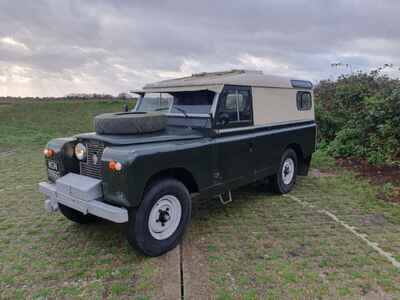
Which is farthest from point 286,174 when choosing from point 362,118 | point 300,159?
point 362,118

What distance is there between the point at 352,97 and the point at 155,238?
856 centimetres

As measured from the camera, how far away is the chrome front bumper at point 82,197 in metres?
2.99

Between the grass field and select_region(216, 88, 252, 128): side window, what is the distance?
142cm

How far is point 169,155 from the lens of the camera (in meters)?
3.28

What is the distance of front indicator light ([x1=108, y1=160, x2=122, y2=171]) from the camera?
2938mm

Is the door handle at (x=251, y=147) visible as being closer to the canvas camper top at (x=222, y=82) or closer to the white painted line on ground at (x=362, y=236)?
the canvas camper top at (x=222, y=82)

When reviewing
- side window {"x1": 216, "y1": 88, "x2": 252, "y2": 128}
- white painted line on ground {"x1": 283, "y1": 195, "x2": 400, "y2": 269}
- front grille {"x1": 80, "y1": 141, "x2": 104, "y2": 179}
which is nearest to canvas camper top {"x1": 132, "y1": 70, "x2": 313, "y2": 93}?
side window {"x1": 216, "y1": 88, "x2": 252, "y2": 128}

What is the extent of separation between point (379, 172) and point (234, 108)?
426 centimetres

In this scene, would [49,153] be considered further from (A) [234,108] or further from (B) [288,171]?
(B) [288,171]

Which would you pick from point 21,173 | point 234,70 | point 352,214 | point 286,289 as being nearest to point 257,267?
point 286,289

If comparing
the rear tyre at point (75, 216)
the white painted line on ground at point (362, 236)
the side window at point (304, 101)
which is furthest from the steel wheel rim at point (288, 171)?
the rear tyre at point (75, 216)

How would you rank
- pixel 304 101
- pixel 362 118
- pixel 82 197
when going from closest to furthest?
pixel 82 197
pixel 304 101
pixel 362 118

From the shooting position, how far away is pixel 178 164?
11.2ft

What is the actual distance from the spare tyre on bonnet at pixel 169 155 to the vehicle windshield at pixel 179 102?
0.01 metres
